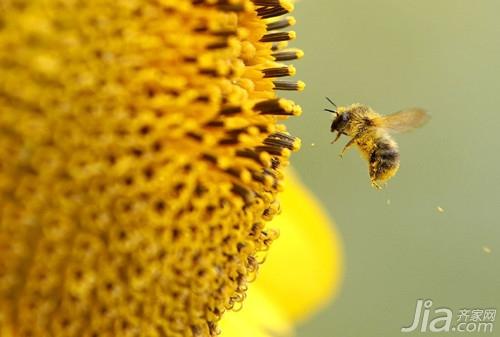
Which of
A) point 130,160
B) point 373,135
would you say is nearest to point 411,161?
point 373,135

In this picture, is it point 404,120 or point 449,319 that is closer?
point 404,120

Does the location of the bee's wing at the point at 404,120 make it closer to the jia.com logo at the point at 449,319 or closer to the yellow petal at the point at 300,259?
the yellow petal at the point at 300,259

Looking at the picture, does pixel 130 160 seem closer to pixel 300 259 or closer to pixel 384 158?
pixel 384 158

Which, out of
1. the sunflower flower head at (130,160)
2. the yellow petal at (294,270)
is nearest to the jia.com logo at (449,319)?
the yellow petal at (294,270)

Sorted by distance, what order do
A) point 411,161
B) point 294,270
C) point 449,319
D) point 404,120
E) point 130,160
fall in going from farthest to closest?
point 411,161 < point 449,319 < point 294,270 < point 404,120 < point 130,160

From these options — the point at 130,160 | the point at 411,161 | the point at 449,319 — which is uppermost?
the point at 411,161

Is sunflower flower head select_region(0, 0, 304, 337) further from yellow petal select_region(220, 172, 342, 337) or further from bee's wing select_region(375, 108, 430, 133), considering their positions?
yellow petal select_region(220, 172, 342, 337)
